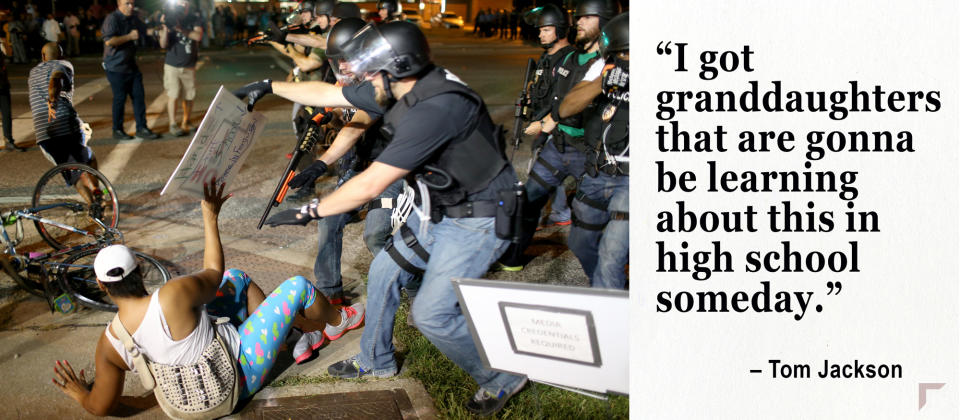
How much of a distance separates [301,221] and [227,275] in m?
1.06

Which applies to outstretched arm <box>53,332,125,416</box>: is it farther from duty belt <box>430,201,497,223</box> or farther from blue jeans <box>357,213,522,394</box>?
duty belt <box>430,201,497,223</box>

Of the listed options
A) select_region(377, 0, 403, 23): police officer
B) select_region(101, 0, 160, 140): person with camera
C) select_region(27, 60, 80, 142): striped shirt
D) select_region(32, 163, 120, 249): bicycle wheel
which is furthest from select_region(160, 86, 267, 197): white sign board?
select_region(377, 0, 403, 23): police officer

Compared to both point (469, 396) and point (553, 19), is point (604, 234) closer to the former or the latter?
point (469, 396)

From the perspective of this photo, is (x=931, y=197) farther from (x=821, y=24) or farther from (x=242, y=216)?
(x=242, y=216)

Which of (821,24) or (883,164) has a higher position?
(821,24)

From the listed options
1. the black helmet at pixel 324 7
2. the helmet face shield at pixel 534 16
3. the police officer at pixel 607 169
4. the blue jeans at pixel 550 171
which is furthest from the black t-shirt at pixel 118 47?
the police officer at pixel 607 169

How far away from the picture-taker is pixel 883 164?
7.19 ft

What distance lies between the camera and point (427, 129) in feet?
10.4

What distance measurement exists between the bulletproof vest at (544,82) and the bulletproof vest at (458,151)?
2.51 m

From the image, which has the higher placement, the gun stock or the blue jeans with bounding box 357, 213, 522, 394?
the gun stock

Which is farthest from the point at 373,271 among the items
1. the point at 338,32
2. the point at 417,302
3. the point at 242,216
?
the point at 242,216

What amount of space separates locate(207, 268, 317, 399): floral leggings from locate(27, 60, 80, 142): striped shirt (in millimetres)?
3165

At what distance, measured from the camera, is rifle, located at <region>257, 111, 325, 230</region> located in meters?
4.15

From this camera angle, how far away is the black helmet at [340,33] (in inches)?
176
